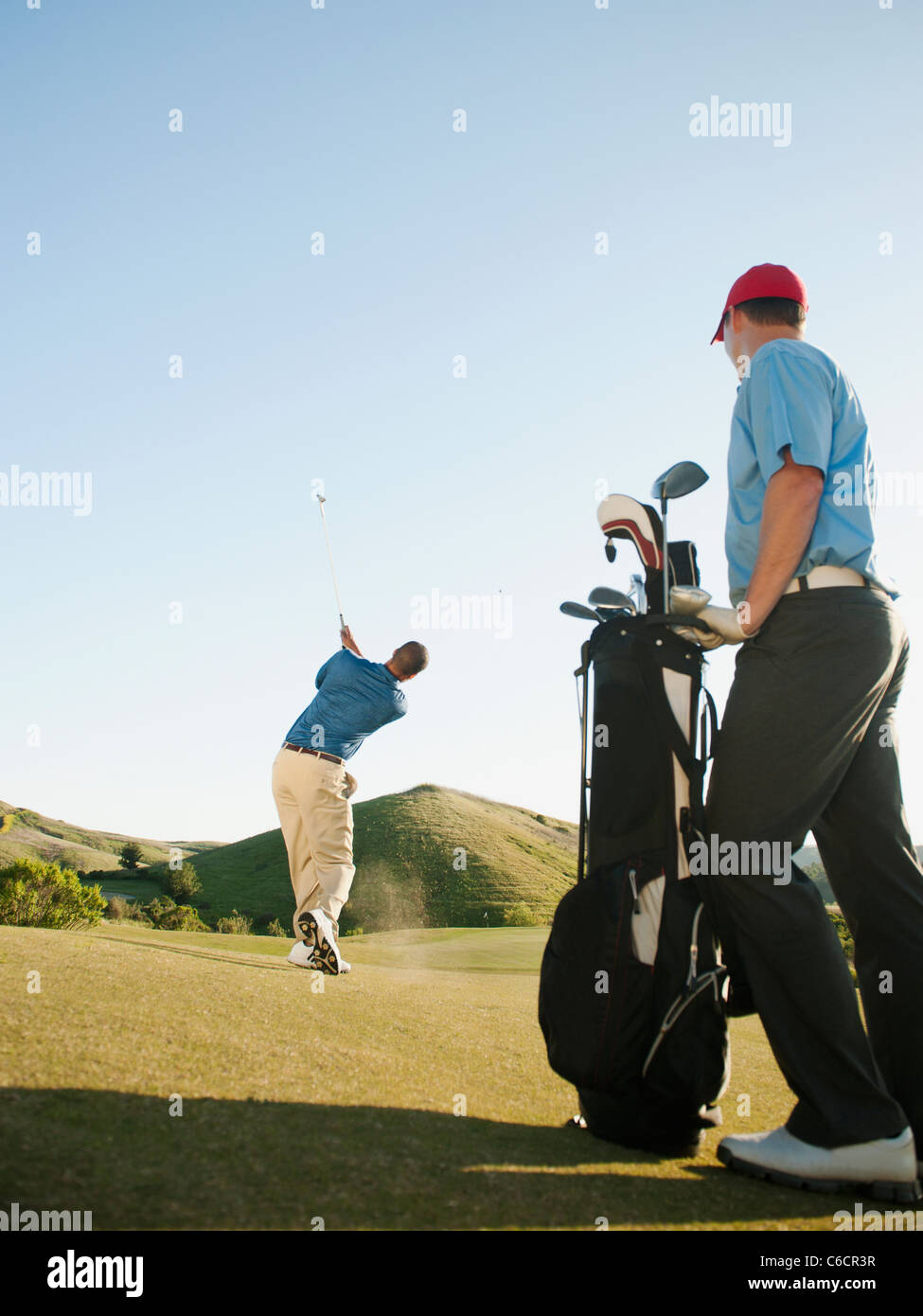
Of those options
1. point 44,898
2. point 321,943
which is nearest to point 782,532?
point 321,943

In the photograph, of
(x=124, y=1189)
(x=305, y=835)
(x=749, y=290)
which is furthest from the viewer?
(x=305, y=835)

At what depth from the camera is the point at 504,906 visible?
43.1 m

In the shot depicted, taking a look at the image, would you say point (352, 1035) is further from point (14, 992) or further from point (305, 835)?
point (305, 835)

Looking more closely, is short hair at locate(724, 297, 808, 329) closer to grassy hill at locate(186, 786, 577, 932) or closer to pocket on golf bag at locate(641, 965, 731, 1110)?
pocket on golf bag at locate(641, 965, 731, 1110)

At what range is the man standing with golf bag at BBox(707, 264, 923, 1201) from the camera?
243cm

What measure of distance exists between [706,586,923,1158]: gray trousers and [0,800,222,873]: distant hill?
43552 mm

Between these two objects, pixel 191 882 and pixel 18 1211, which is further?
pixel 191 882

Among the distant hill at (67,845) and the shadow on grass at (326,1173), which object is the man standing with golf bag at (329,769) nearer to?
the shadow on grass at (326,1173)

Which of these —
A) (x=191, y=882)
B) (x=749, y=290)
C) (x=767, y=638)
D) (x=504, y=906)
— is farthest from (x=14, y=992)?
(x=191, y=882)

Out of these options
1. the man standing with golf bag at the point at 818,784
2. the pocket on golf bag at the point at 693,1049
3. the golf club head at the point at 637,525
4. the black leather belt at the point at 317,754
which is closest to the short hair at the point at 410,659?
the black leather belt at the point at 317,754

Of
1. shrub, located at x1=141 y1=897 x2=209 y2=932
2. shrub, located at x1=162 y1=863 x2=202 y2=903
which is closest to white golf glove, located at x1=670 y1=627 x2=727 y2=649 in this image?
shrub, located at x1=141 y1=897 x2=209 y2=932

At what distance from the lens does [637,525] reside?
10.3 feet
